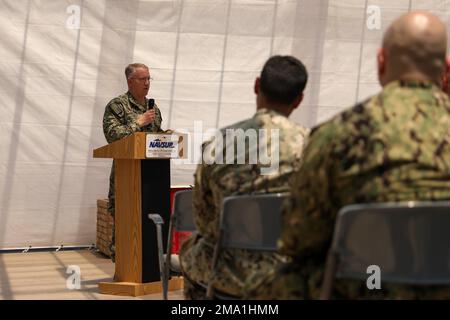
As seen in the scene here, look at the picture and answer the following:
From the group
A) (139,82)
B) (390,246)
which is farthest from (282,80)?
(139,82)

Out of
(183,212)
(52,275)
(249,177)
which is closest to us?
(249,177)

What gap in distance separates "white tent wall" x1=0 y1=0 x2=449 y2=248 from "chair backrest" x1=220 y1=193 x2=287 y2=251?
477 cm

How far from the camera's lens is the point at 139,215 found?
438 cm

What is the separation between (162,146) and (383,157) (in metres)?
2.83

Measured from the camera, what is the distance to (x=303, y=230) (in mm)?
1573

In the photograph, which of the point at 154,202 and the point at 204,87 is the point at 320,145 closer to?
the point at 154,202

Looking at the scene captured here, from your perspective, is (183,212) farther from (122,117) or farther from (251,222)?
(122,117)

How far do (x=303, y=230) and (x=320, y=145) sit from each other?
0.18 meters

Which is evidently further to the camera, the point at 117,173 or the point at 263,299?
the point at 117,173

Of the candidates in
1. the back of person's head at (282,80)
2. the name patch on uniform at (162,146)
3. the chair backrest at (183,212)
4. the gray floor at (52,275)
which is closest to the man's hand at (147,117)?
the name patch on uniform at (162,146)

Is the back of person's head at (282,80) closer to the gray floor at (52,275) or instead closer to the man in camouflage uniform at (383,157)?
the man in camouflage uniform at (383,157)

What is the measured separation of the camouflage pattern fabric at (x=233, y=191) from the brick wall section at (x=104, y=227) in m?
3.77

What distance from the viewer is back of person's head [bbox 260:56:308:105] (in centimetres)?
229
